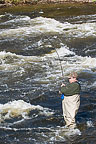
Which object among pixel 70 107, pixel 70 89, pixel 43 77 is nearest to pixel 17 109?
pixel 70 107

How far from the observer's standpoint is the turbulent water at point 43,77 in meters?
9.59

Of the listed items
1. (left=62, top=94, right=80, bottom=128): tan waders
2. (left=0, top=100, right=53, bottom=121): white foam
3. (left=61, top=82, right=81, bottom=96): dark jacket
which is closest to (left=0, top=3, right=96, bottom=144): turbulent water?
(left=0, top=100, right=53, bottom=121): white foam

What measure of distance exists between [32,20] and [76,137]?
1714 cm

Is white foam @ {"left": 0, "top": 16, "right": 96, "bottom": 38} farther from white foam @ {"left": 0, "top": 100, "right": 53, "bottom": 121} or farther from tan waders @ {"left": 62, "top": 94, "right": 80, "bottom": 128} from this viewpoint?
tan waders @ {"left": 62, "top": 94, "right": 80, "bottom": 128}

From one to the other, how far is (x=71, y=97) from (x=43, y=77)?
466cm

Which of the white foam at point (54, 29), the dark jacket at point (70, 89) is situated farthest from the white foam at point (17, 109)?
the white foam at point (54, 29)

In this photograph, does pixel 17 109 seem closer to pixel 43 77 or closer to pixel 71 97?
pixel 71 97

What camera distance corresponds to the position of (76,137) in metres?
9.17

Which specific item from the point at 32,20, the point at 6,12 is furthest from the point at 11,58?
the point at 6,12

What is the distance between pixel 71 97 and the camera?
923 centimetres

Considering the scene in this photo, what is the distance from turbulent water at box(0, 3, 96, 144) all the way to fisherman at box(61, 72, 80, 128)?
0.37 m

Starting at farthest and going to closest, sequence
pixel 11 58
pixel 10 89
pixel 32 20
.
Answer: pixel 32 20, pixel 11 58, pixel 10 89

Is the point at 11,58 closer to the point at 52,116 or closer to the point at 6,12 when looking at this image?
the point at 52,116

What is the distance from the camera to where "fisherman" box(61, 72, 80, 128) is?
917 centimetres
